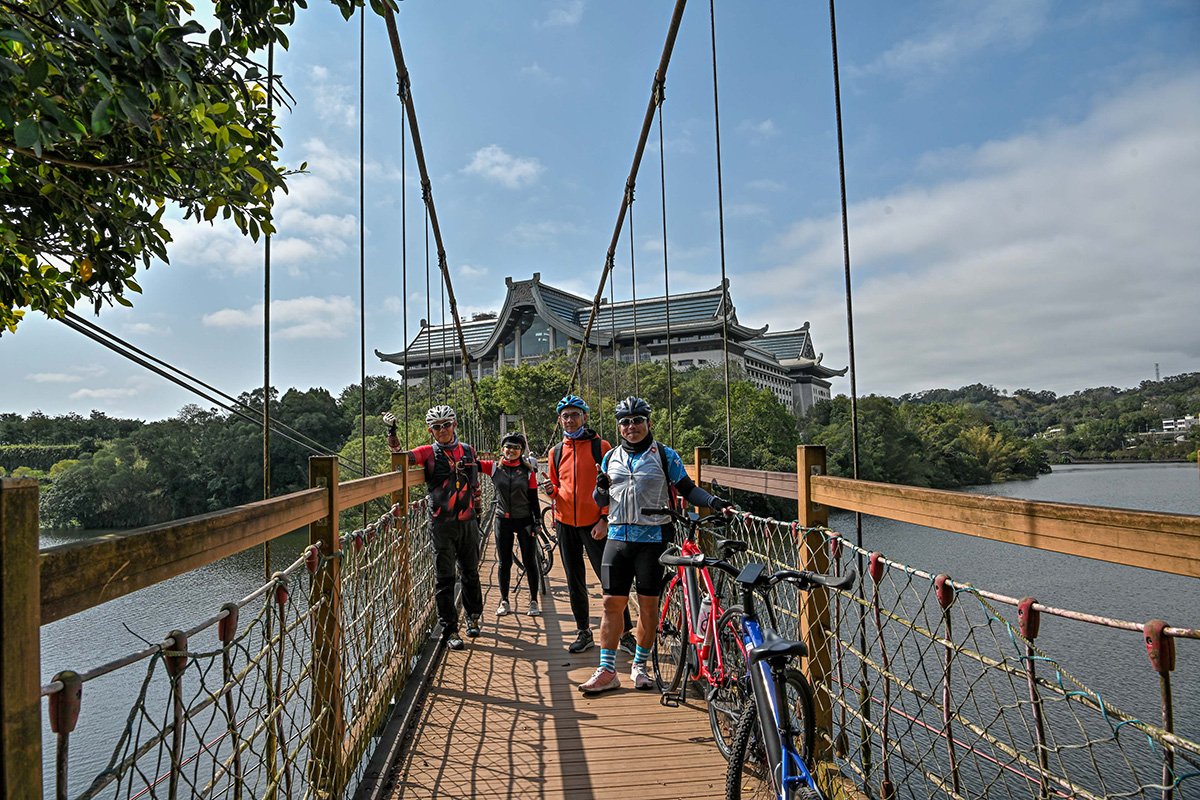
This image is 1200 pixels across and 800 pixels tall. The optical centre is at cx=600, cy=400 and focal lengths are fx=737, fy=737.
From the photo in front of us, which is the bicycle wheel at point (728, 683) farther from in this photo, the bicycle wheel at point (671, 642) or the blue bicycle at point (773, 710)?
the bicycle wheel at point (671, 642)

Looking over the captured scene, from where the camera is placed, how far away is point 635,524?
98.5 inches

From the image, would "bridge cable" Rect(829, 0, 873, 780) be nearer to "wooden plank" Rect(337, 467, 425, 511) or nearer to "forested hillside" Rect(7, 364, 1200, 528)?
"wooden plank" Rect(337, 467, 425, 511)

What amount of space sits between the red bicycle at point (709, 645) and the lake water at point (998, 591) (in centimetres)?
679

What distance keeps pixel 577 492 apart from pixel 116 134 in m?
1.93

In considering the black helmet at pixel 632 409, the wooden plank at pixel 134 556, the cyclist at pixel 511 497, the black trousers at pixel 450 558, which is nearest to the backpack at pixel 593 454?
the black helmet at pixel 632 409

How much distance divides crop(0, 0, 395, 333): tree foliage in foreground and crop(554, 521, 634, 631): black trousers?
5.56 feet

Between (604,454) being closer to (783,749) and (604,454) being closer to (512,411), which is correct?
(783,749)

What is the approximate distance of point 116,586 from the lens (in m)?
0.81

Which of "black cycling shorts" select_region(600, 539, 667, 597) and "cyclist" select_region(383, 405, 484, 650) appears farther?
"cyclist" select_region(383, 405, 484, 650)

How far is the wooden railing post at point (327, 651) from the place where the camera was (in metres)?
1.71

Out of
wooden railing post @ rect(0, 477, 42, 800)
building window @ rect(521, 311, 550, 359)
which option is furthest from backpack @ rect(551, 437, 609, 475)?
building window @ rect(521, 311, 550, 359)

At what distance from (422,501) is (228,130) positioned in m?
2.17

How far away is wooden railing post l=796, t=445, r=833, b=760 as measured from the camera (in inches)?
A: 71.9

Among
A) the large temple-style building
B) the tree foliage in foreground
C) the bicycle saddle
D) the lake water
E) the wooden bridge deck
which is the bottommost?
the lake water
